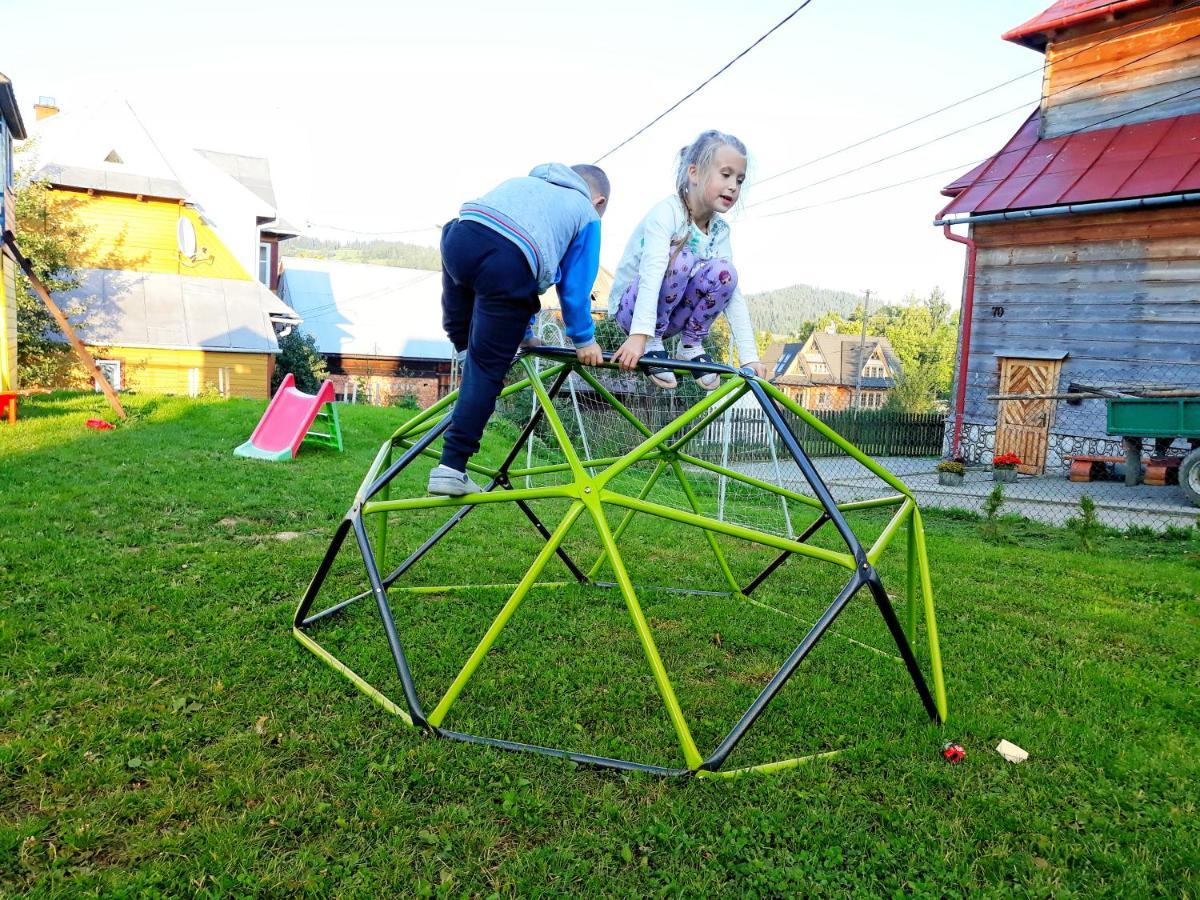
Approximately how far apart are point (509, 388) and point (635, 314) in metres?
0.72

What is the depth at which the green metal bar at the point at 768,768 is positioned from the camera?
2.30 meters

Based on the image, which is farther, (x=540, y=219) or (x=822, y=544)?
(x=822, y=544)

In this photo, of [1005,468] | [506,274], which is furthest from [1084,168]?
[506,274]

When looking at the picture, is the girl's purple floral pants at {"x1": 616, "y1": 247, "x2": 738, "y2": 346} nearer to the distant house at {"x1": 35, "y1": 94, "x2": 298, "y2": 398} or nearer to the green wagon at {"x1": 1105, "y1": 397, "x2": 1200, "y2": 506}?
the green wagon at {"x1": 1105, "y1": 397, "x2": 1200, "y2": 506}

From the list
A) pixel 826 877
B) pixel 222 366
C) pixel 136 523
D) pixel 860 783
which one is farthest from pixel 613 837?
pixel 222 366

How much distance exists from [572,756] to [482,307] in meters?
1.44

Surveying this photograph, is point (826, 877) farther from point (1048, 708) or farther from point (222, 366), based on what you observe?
point (222, 366)

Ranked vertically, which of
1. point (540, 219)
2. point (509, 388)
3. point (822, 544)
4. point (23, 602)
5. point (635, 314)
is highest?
point (540, 219)

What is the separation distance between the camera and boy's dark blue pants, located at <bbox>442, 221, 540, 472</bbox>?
2.56 m

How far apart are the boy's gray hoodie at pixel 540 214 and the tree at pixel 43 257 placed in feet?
63.9

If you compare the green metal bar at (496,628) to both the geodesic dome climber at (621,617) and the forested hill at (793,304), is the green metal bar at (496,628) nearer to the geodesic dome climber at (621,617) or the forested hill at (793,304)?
the geodesic dome climber at (621,617)

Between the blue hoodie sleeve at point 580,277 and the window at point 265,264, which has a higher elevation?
the window at point 265,264

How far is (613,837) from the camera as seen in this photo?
202 cm

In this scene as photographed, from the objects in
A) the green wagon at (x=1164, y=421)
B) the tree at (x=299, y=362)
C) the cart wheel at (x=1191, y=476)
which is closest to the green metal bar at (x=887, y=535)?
the green wagon at (x=1164, y=421)
